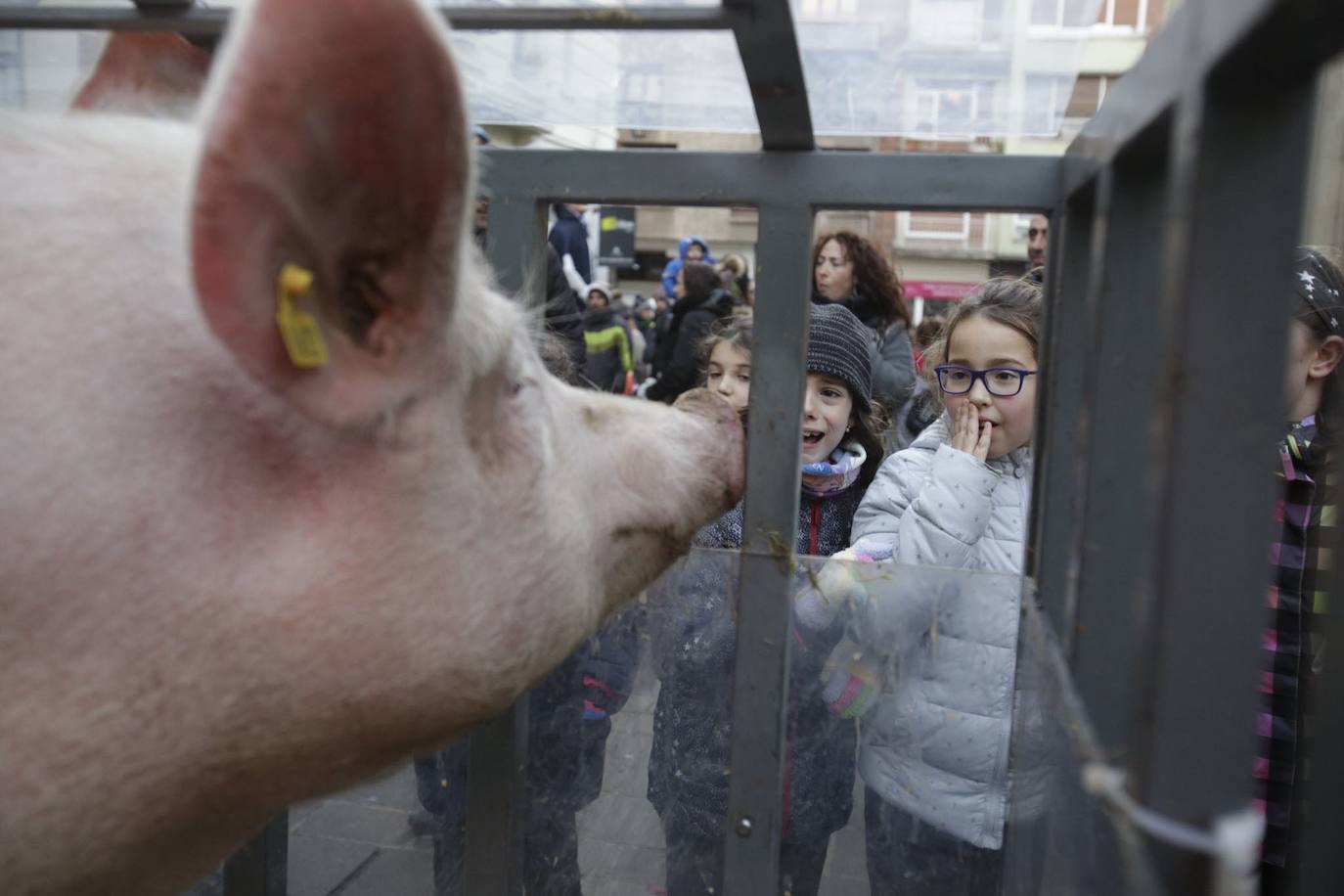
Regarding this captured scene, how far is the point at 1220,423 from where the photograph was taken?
2.49 feet

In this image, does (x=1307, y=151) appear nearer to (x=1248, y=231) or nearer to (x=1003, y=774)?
(x=1248, y=231)

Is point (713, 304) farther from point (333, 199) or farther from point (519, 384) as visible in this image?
point (333, 199)

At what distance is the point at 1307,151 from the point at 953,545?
53.0 inches

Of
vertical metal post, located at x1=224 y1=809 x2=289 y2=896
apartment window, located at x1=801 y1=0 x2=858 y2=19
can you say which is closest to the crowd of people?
vertical metal post, located at x1=224 y1=809 x2=289 y2=896

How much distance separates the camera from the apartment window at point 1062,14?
1.51 metres

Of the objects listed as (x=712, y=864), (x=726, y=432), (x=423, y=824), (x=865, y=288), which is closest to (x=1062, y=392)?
(x=726, y=432)

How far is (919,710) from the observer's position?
1753 mm

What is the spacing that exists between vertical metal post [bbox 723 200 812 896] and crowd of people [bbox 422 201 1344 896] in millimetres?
71

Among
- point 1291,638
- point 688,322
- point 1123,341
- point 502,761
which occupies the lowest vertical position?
point 502,761

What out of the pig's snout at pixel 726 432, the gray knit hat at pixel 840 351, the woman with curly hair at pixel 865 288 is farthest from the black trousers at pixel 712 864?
the woman with curly hair at pixel 865 288

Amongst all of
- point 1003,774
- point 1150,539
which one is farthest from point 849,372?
point 1150,539

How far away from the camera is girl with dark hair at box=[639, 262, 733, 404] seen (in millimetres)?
6422

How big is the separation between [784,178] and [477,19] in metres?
0.49

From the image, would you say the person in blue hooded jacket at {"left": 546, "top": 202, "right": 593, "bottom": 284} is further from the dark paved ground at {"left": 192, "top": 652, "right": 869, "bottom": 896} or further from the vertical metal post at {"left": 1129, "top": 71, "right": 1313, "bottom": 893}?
the vertical metal post at {"left": 1129, "top": 71, "right": 1313, "bottom": 893}
